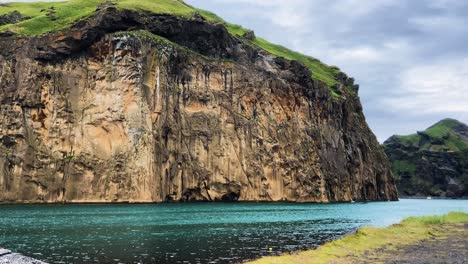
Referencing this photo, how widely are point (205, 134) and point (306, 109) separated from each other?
3744 cm

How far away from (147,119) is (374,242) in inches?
2960

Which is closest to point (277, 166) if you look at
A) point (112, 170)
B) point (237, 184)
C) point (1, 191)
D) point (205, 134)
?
point (237, 184)

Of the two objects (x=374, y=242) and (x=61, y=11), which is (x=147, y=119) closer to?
(x=61, y=11)

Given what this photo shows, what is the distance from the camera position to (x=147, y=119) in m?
107

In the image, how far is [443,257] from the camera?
3053 centimetres

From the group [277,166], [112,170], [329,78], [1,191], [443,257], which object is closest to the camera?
[443,257]

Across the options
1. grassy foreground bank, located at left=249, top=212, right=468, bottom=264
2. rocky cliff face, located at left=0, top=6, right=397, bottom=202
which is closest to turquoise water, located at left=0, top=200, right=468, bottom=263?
grassy foreground bank, located at left=249, top=212, right=468, bottom=264

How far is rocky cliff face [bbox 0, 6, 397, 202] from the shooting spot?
102188 millimetres

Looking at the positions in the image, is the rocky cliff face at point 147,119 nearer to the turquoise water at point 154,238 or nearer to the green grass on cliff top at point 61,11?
the green grass on cliff top at point 61,11

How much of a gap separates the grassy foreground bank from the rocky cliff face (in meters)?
61.5

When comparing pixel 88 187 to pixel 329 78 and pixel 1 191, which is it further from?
pixel 329 78

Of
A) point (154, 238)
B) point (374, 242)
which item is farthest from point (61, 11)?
point (374, 242)

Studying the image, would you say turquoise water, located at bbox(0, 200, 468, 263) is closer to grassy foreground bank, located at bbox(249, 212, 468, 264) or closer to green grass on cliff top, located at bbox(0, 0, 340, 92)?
grassy foreground bank, located at bbox(249, 212, 468, 264)

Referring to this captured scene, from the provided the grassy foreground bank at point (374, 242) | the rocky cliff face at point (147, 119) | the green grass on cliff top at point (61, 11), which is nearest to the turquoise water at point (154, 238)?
the grassy foreground bank at point (374, 242)
